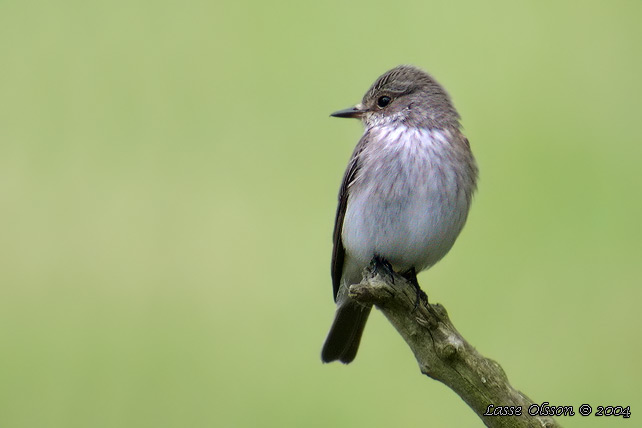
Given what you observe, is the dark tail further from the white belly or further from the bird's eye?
the bird's eye

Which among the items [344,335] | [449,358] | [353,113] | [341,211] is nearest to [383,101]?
[353,113]

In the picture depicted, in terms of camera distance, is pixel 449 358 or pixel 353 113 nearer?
pixel 449 358

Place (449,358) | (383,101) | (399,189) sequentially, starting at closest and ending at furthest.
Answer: (449,358)
(399,189)
(383,101)

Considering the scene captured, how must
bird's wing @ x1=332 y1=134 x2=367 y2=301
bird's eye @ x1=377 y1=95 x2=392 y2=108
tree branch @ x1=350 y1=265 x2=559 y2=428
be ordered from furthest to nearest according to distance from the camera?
bird's eye @ x1=377 y1=95 x2=392 y2=108
bird's wing @ x1=332 y1=134 x2=367 y2=301
tree branch @ x1=350 y1=265 x2=559 y2=428

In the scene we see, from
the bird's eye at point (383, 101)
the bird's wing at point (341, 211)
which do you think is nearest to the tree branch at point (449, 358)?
the bird's wing at point (341, 211)


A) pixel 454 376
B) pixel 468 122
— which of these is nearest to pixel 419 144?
pixel 454 376

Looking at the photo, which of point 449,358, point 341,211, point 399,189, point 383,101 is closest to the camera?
point 449,358

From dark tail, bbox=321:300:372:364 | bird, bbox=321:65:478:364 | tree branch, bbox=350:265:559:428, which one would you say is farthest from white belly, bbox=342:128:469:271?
tree branch, bbox=350:265:559:428

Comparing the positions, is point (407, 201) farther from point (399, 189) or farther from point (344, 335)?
point (344, 335)
